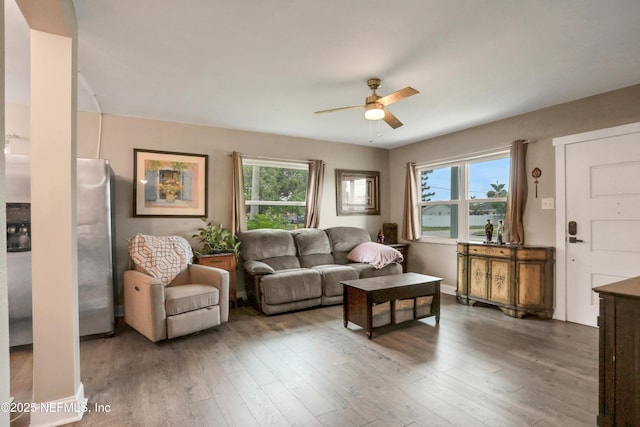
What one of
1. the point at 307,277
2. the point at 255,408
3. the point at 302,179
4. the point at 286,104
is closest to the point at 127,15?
the point at 286,104

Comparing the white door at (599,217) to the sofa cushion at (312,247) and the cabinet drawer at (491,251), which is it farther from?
the sofa cushion at (312,247)

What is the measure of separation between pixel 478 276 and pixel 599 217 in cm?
144

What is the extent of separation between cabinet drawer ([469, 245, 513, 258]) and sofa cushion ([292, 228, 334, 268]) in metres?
2.02

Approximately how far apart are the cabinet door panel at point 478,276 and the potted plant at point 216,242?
10.5 ft

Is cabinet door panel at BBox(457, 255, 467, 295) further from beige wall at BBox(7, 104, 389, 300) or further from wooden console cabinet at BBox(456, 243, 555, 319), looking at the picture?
beige wall at BBox(7, 104, 389, 300)

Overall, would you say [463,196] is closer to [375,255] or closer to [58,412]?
[375,255]

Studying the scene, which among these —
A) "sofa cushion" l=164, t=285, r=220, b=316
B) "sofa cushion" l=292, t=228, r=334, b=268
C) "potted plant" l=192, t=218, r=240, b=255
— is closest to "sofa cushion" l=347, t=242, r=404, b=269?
"sofa cushion" l=292, t=228, r=334, b=268

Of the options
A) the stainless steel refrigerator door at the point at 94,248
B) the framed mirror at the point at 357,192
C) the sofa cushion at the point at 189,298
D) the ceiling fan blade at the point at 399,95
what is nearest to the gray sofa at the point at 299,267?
the framed mirror at the point at 357,192

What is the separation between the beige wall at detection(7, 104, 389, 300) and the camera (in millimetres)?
3816

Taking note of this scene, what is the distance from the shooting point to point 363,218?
5.83m

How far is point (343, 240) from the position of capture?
16.7 ft

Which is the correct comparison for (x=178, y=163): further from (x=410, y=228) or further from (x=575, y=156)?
(x=575, y=156)

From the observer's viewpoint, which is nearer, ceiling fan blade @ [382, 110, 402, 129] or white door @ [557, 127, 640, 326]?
ceiling fan blade @ [382, 110, 402, 129]

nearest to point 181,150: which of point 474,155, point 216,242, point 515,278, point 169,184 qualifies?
point 169,184
